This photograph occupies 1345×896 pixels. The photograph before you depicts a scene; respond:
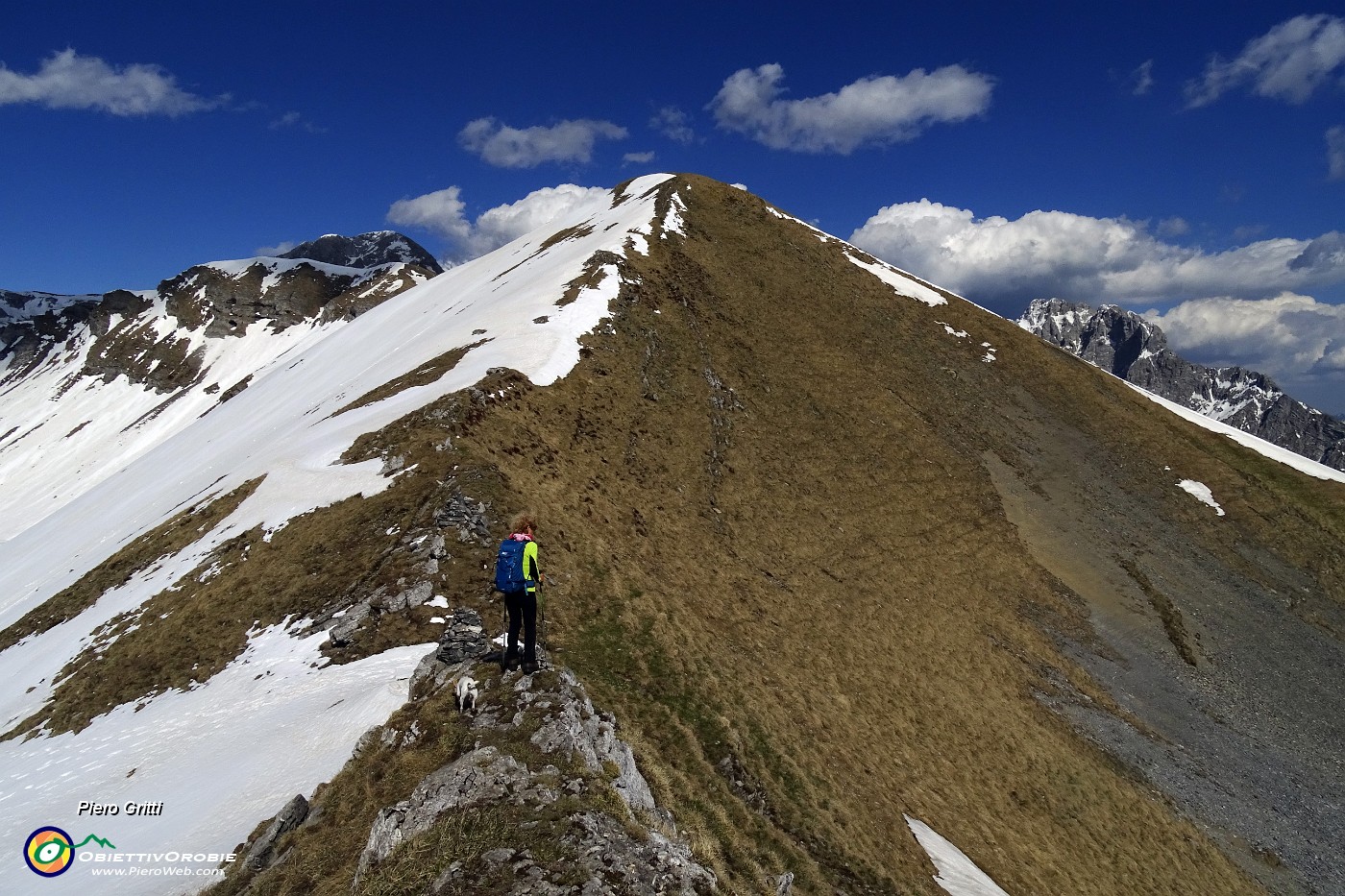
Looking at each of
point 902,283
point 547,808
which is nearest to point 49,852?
point 547,808

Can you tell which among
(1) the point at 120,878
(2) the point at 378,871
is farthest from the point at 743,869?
(1) the point at 120,878

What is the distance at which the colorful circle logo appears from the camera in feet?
41.9

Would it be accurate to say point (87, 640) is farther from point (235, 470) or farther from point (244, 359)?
point (244, 359)

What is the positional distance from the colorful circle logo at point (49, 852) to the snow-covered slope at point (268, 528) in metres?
0.23

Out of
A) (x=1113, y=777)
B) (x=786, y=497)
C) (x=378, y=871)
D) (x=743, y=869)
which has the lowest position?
(x=1113, y=777)

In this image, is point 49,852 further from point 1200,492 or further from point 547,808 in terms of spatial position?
point 1200,492

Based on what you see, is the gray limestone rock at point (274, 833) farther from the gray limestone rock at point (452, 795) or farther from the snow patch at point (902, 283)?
the snow patch at point (902, 283)

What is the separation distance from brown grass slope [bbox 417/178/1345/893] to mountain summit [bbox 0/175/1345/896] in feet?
0.67

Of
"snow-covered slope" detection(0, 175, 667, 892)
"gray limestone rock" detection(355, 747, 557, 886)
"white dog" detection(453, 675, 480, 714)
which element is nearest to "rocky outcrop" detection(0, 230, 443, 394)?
"snow-covered slope" detection(0, 175, 667, 892)

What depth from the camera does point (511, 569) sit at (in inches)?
488

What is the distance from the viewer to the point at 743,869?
13.2m

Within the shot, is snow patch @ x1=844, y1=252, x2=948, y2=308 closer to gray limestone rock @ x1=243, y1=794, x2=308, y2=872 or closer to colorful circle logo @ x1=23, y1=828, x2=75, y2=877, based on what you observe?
gray limestone rock @ x1=243, y1=794, x2=308, y2=872

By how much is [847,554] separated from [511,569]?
2796 cm

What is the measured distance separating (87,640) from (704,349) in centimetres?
3667
